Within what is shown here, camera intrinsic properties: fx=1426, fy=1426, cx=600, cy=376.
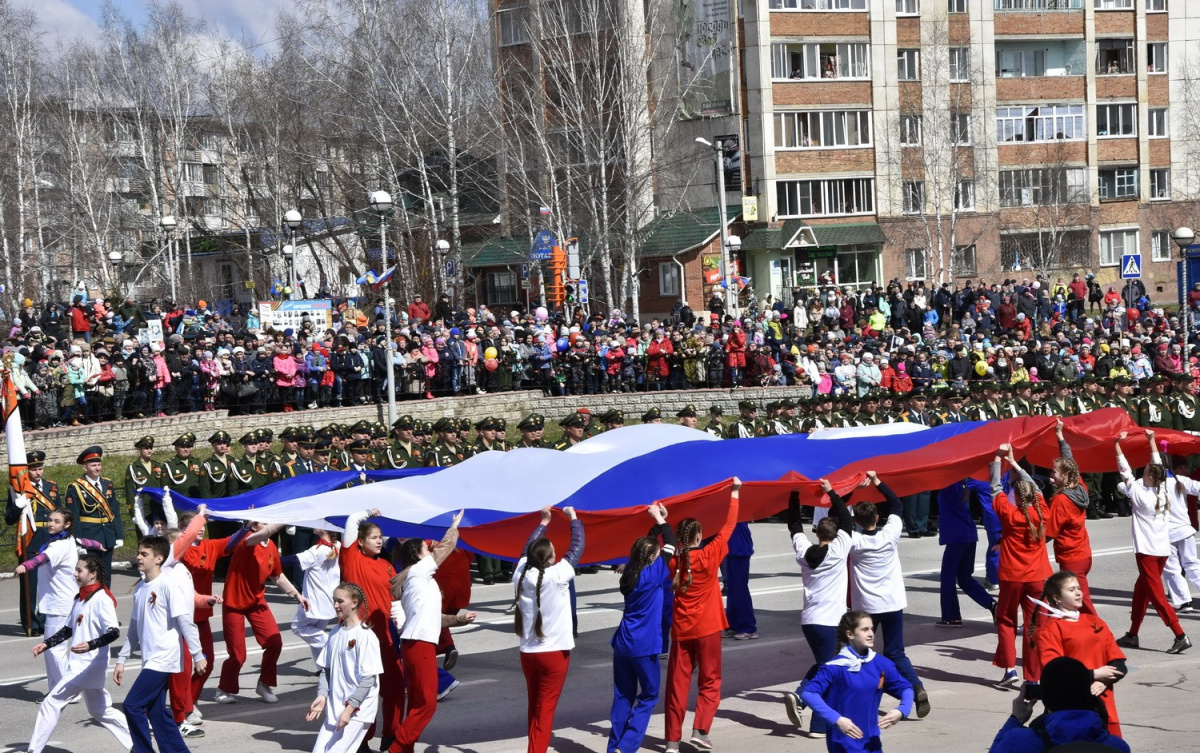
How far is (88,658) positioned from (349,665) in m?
2.28

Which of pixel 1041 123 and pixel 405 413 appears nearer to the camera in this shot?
pixel 405 413

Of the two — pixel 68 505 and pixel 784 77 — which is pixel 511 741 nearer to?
pixel 68 505

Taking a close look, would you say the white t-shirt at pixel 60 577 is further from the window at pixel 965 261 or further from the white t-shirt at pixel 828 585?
the window at pixel 965 261

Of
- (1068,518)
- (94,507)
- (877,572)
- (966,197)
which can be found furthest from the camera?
(966,197)

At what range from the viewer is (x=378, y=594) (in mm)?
10781

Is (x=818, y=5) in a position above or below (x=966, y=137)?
above

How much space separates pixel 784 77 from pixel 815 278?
7542 millimetres

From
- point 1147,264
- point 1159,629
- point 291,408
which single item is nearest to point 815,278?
point 1147,264

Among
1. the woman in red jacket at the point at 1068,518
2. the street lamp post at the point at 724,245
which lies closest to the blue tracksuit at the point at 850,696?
the woman in red jacket at the point at 1068,518

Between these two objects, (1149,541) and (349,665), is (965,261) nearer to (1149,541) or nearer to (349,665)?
(1149,541)

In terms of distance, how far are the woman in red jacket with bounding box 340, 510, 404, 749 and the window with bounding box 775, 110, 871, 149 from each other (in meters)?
44.0

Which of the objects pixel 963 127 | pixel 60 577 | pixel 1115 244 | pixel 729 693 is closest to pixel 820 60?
pixel 963 127

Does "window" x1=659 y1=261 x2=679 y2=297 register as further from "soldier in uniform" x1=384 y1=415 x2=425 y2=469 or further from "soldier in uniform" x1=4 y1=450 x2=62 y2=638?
"soldier in uniform" x1=4 y1=450 x2=62 y2=638

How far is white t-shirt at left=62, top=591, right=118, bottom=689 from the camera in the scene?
10312mm
